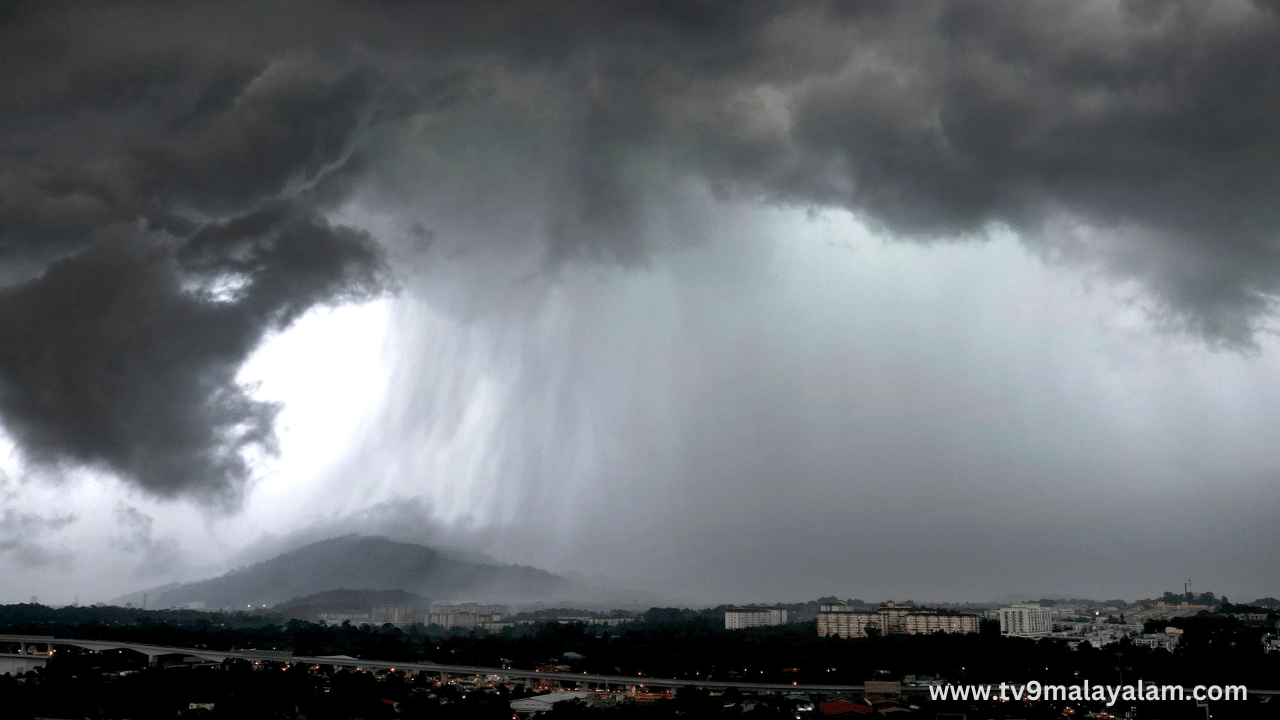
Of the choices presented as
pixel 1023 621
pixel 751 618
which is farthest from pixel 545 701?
pixel 751 618

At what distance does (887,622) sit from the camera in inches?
4587

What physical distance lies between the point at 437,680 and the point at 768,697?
2742cm

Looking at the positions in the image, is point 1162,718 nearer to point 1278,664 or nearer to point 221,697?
point 1278,664

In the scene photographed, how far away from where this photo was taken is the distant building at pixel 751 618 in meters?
149

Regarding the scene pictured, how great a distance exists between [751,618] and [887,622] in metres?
39.9

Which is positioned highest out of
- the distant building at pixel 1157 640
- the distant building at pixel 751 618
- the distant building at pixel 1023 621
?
the distant building at pixel 1157 640

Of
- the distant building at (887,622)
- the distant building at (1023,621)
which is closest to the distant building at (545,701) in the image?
the distant building at (887,622)

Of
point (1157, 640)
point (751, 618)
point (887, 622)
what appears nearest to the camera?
point (1157, 640)

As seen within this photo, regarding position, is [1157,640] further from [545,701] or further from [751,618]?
[751,618]

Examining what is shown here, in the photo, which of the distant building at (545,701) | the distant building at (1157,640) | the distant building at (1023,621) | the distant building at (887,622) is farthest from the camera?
the distant building at (1023,621)

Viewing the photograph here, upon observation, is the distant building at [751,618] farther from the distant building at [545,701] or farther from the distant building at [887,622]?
the distant building at [545,701]

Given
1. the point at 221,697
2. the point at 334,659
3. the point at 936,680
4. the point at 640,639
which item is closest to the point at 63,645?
the point at 334,659

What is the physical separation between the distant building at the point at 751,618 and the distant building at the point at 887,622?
26.1 meters

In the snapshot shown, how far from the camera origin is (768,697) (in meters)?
55.2
